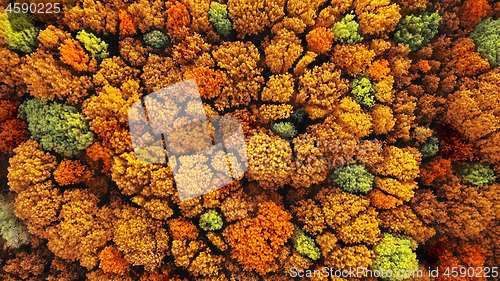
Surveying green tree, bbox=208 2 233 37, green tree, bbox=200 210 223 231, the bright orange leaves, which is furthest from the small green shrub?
green tree, bbox=208 2 233 37

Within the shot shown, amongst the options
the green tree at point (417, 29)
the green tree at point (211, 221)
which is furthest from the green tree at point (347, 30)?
the green tree at point (211, 221)

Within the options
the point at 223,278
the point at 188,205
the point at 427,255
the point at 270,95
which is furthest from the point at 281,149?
the point at 427,255

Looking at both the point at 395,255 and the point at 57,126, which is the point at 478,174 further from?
the point at 57,126

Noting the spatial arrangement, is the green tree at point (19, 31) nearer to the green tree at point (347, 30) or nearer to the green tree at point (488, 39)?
the green tree at point (347, 30)

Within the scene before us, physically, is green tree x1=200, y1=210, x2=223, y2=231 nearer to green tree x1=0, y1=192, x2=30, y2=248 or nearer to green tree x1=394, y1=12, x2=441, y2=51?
green tree x1=0, y1=192, x2=30, y2=248

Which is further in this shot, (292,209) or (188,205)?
(292,209)

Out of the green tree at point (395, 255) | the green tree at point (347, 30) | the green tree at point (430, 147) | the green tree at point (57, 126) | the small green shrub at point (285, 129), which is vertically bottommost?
the green tree at point (395, 255)

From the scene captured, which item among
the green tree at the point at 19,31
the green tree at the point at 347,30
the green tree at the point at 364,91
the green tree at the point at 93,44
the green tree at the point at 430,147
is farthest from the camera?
the green tree at the point at 430,147

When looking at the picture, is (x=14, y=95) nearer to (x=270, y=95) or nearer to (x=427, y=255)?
(x=270, y=95)
